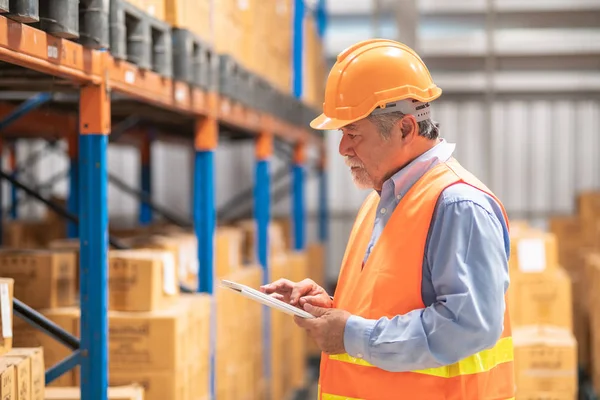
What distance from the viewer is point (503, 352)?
2777 millimetres

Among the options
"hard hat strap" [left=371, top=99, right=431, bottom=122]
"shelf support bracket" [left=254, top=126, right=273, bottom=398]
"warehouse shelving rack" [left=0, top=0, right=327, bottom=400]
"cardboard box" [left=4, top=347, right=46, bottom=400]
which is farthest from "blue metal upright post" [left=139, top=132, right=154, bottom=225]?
"hard hat strap" [left=371, top=99, right=431, bottom=122]

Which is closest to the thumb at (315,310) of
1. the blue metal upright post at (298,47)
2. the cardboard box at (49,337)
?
the cardboard box at (49,337)

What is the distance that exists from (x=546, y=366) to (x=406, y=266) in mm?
4162

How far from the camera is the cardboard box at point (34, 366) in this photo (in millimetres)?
3443

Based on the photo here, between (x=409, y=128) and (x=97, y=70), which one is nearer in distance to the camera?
(x=409, y=128)

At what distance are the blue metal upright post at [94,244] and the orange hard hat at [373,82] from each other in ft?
4.63

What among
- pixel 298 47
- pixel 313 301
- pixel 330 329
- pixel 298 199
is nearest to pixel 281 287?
pixel 313 301

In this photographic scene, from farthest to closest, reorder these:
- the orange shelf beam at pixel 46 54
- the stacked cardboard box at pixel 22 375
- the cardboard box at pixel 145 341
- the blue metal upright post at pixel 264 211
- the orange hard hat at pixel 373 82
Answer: the blue metal upright post at pixel 264 211 < the cardboard box at pixel 145 341 < the stacked cardboard box at pixel 22 375 < the orange shelf beam at pixel 46 54 < the orange hard hat at pixel 373 82

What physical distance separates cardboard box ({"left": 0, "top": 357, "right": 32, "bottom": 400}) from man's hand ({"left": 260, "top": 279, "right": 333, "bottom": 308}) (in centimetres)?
106

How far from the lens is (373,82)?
283 cm

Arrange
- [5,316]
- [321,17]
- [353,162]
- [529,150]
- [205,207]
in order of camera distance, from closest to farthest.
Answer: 1. [353,162]
2. [5,316]
3. [205,207]
4. [321,17]
5. [529,150]

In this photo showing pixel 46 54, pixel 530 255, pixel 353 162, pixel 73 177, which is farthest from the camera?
pixel 73 177

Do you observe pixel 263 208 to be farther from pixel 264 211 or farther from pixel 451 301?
pixel 451 301

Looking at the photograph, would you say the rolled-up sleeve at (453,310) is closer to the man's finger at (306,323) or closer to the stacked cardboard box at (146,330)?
the man's finger at (306,323)
